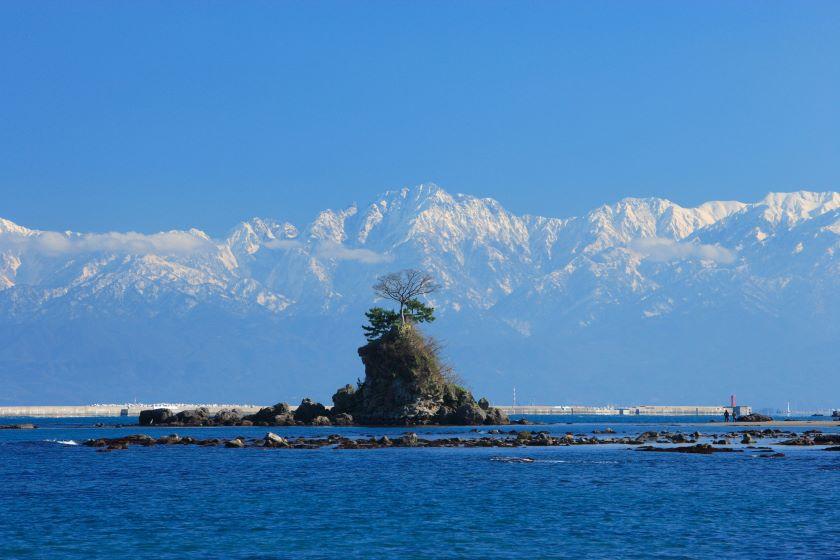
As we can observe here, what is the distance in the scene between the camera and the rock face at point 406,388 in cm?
15288

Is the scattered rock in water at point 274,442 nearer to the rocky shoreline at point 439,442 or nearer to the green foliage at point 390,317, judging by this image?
A: the rocky shoreline at point 439,442

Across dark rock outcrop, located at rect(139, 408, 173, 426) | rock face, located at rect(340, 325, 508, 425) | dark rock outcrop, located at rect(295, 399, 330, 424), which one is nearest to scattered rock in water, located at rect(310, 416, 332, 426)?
dark rock outcrop, located at rect(295, 399, 330, 424)

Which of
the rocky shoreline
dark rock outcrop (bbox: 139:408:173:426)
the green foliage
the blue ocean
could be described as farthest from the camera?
dark rock outcrop (bbox: 139:408:173:426)

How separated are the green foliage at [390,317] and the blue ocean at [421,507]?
67.4 meters

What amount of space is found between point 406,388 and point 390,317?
37.0 feet

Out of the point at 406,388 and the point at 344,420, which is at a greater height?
the point at 406,388

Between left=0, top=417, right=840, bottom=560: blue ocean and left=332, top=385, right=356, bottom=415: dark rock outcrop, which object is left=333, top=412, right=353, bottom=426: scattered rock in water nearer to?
left=332, top=385, right=356, bottom=415: dark rock outcrop

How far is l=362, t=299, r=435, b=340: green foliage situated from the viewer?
159 m

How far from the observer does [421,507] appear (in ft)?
190

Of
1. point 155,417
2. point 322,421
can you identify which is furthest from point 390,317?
point 155,417

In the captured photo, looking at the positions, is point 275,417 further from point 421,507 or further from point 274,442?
point 421,507

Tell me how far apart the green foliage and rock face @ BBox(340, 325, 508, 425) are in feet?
7.72

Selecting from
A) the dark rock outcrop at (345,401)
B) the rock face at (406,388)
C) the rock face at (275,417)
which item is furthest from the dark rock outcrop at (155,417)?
the rock face at (406,388)

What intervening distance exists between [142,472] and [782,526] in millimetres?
43308
